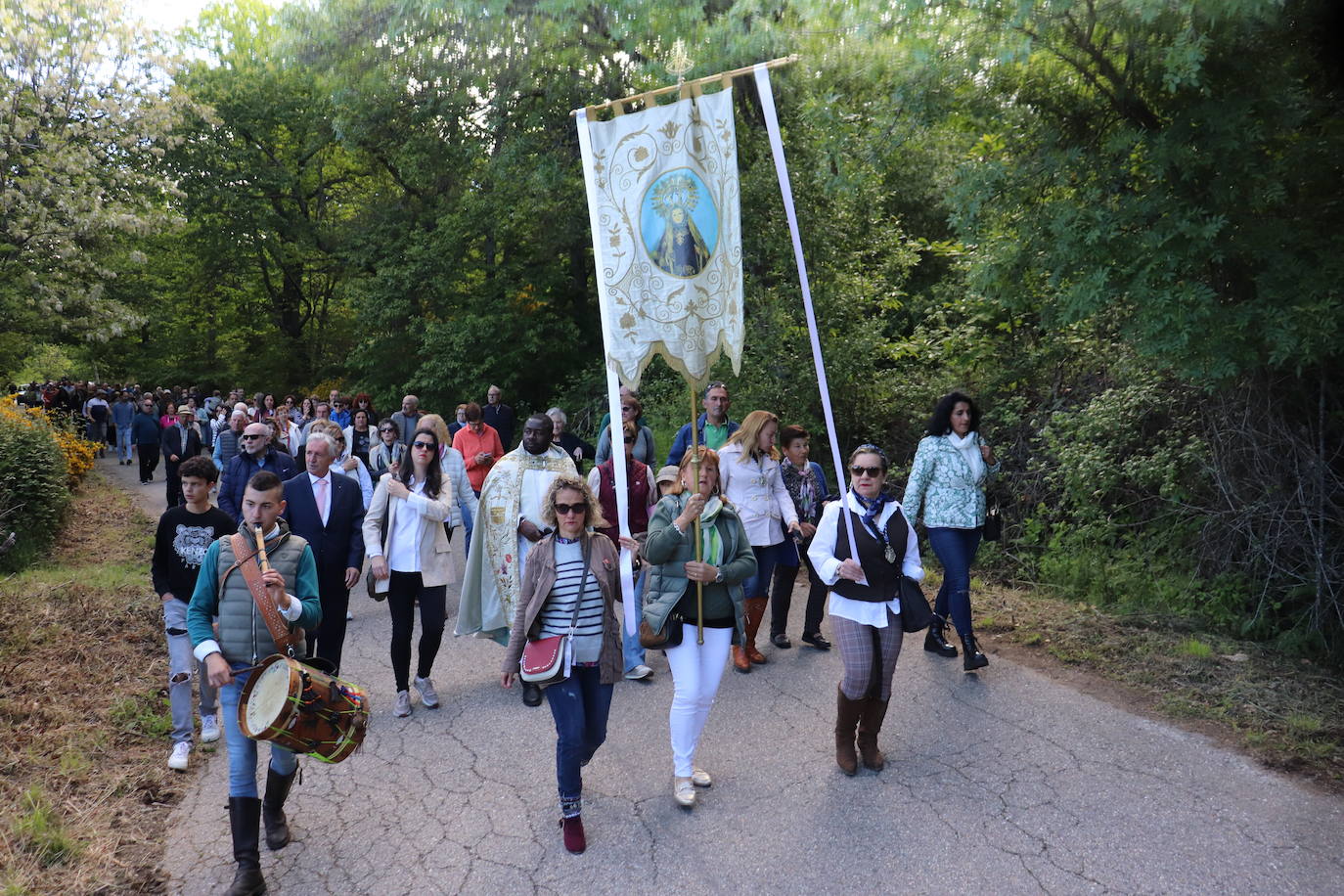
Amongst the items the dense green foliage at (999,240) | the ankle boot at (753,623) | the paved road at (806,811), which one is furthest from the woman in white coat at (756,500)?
the dense green foliage at (999,240)

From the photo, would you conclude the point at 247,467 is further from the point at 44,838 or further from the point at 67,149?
the point at 67,149

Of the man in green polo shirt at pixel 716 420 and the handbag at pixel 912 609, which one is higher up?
the man in green polo shirt at pixel 716 420

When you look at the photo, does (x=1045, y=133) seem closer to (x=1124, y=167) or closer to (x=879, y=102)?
(x=1124, y=167)

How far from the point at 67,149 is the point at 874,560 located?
50.3ft

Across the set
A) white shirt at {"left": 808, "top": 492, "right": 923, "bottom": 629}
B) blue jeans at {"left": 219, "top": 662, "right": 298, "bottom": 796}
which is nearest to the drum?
blue jeans at {"left": 219, "top": 662, "right": 298, "bottom": 796}

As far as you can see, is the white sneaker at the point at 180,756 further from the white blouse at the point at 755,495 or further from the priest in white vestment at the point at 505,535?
the white blouse at the point at 755,495

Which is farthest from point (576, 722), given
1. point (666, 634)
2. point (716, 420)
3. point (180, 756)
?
point (716, 420)

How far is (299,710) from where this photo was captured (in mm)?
4000

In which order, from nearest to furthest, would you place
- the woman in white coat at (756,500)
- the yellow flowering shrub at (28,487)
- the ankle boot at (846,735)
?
the ankle boot at (846,735) < the woman in white coat at (756,500) < the yellow flowering shrub at (28,487)

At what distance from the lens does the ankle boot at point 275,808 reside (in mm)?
4562

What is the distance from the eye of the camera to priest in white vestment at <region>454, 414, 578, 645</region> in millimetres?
6770

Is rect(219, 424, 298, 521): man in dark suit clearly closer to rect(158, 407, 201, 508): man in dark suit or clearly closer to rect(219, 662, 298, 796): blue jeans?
rect(219, 662, 298, 796): blue jeans

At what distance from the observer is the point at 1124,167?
243 inches

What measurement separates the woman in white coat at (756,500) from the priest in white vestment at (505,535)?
1248mm
